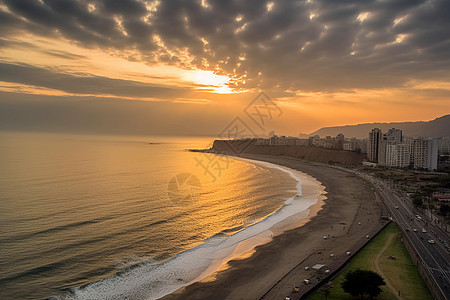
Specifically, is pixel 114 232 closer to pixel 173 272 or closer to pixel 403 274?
pixel 173 272

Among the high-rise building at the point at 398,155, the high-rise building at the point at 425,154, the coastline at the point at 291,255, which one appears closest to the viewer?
the coastline at the point at 291,255

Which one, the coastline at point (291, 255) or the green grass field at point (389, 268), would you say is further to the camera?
the coastline at point (291, 255)

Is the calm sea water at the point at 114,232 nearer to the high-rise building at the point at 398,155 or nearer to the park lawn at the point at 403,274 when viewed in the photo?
the park lawn at the point at 403,274

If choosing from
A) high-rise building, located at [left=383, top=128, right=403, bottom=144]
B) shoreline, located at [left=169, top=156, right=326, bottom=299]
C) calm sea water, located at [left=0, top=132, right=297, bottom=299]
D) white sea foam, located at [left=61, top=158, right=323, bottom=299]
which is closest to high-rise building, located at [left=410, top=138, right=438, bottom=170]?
high-rise building, located at [left=383, top=128, right=403, bottom=144]

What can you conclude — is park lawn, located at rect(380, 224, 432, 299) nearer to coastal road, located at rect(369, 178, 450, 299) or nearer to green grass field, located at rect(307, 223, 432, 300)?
green grass field, located at rect(307, 223, 432, 300)

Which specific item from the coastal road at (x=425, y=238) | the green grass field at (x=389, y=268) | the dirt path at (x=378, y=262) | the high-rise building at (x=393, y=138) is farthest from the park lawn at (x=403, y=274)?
the high-rise building at (x=393, y=138)

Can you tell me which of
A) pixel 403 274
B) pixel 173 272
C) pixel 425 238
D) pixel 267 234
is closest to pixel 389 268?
pixel 403 274

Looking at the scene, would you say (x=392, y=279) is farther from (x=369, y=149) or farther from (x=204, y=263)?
(x=369, y=149)
